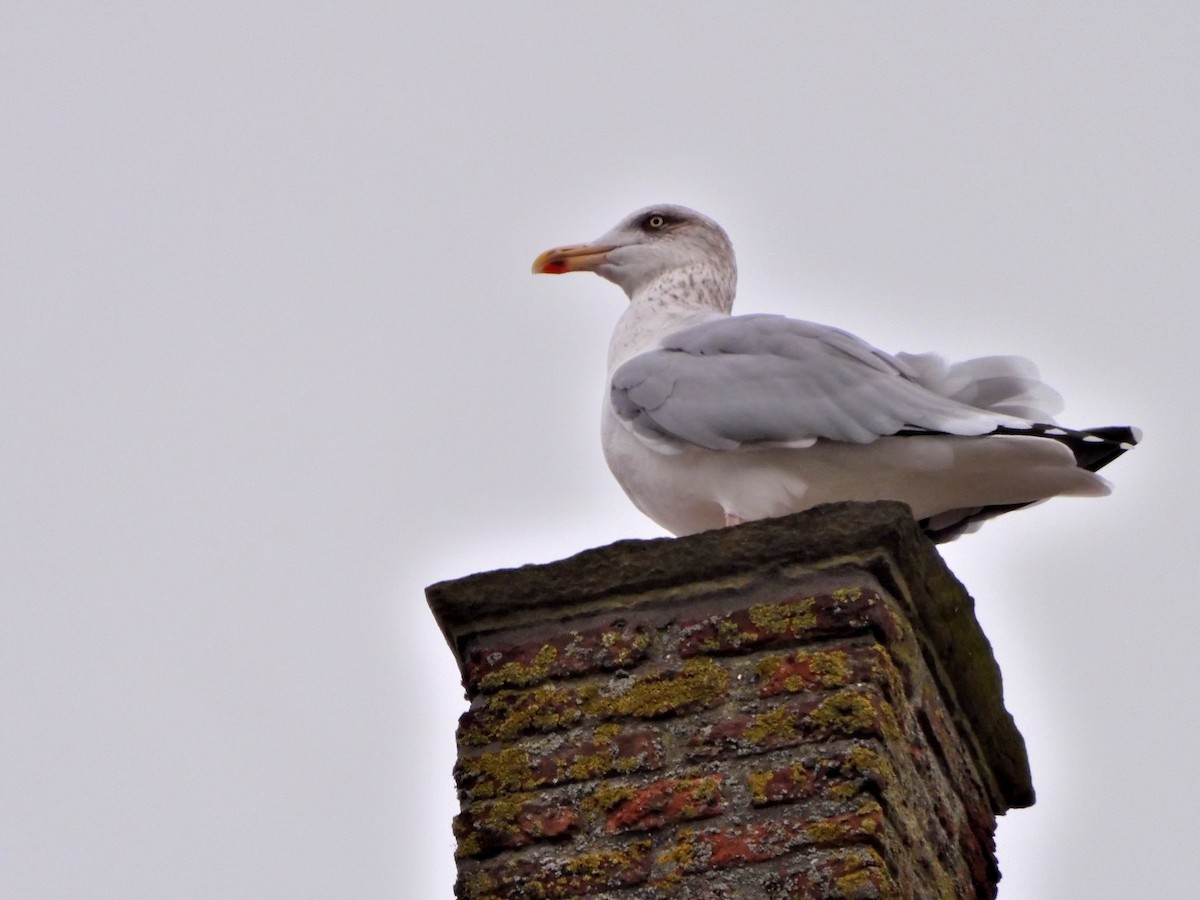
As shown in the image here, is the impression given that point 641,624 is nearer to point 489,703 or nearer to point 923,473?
point 489,703

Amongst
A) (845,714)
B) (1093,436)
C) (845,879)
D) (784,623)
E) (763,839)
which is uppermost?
(1093,436)

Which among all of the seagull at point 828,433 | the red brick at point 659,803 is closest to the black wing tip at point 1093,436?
the seagull at point 828,433

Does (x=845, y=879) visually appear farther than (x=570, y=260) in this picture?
No

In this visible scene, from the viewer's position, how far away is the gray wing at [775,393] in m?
4.69

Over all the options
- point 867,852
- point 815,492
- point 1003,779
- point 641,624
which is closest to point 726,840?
point 867,852

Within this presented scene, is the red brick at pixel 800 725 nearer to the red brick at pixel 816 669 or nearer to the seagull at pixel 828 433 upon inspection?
the red brick at pixel 816 669

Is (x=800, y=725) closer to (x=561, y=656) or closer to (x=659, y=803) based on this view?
(x=659, y=803)

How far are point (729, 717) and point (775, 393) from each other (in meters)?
1.52

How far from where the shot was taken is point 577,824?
344 cm

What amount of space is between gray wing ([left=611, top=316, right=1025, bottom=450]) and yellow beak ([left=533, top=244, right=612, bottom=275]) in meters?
1.02

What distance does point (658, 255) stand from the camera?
616 centimetres

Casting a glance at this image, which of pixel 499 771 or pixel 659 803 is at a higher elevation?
pixel 499 771

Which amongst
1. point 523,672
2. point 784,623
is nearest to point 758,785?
point 784,623

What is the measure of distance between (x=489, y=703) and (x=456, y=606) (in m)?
0.23
